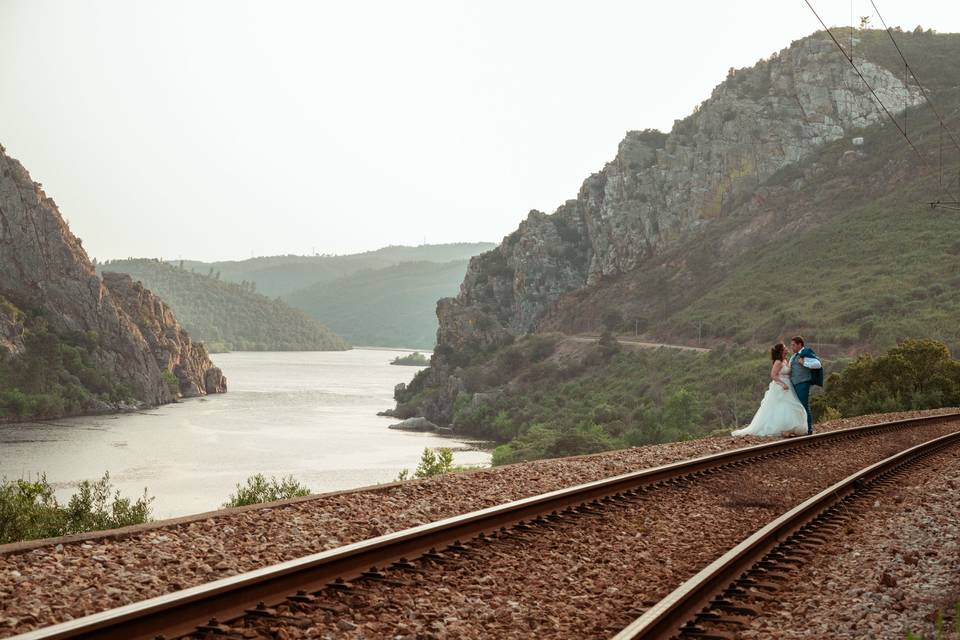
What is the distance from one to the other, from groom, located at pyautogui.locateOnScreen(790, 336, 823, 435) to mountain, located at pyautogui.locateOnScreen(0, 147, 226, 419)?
377 feet

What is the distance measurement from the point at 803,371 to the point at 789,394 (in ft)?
1.97

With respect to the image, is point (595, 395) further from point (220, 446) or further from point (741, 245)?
point (741, 245)

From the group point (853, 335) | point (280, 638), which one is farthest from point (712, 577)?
point (853, 335)

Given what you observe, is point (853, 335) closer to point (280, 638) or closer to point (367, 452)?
point (367, 452)

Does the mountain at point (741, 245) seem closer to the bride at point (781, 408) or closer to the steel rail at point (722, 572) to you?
the bride at point (781, 408)

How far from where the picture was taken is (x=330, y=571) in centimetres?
615

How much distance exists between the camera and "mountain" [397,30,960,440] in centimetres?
7338

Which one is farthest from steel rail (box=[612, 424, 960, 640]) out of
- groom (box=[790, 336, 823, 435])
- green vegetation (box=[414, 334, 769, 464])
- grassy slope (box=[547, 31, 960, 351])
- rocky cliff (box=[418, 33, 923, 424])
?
rocky cliff (box=[418, 33, 923, 424])

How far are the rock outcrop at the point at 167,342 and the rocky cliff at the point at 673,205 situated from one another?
41.8 m

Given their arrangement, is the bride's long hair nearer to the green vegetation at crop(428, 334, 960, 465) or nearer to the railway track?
the railway track

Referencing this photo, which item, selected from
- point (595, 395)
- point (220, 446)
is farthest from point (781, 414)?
point (220, 446)

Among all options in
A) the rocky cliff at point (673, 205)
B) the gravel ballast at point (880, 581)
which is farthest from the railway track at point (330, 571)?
the rocky cliff at point (673, 205)

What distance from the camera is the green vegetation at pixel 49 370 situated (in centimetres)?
11405

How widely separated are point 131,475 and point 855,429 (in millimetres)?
55812
